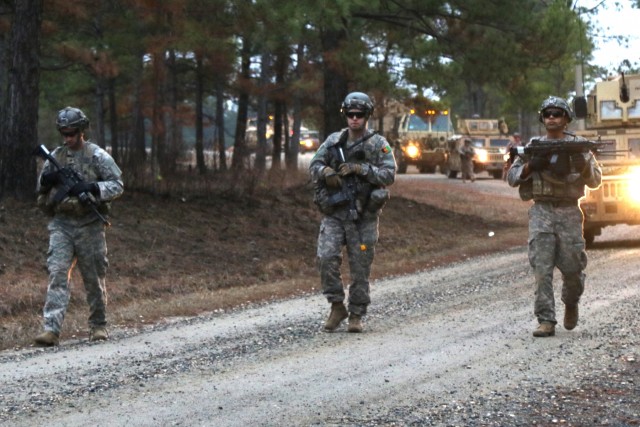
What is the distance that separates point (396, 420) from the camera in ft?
23.0

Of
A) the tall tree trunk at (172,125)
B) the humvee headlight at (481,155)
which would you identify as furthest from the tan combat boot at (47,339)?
the humvee headlight at (481,155)

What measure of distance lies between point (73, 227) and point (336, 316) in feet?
7.45

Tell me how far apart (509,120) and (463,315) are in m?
52.1

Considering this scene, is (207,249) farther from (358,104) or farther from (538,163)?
(538,163)

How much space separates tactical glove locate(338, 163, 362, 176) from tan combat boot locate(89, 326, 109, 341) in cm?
239

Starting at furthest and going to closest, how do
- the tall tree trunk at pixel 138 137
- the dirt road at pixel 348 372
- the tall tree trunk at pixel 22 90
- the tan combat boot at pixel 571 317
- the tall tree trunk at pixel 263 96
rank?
the tall tree trunk at pixel 263 96 < the tall tree trunk at pixel 138 137 < the tall tree trunk at pixel 22 90 < the tan combat boot at pixel 571 317 < the dirt road at pixel 348 372

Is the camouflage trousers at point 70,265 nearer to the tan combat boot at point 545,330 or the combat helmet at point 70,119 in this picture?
the combat helmet at point 70,119

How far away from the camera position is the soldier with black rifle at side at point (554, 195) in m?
9.80

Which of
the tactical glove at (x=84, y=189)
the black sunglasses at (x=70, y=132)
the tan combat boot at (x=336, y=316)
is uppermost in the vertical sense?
the black sunglasses at (x=70, y=132)

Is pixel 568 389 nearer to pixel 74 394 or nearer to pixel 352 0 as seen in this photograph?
pixel 74 394

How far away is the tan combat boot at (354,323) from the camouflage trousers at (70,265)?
6.73 ft

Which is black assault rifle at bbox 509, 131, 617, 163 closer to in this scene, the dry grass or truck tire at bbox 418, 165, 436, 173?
the dry grass

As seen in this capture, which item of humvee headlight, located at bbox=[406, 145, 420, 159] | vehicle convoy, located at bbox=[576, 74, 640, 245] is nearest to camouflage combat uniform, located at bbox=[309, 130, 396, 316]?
vehicle convoy, located at bbox=[576, 74, 640, 245]

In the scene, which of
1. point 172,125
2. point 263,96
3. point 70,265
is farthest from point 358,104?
point 172,125
